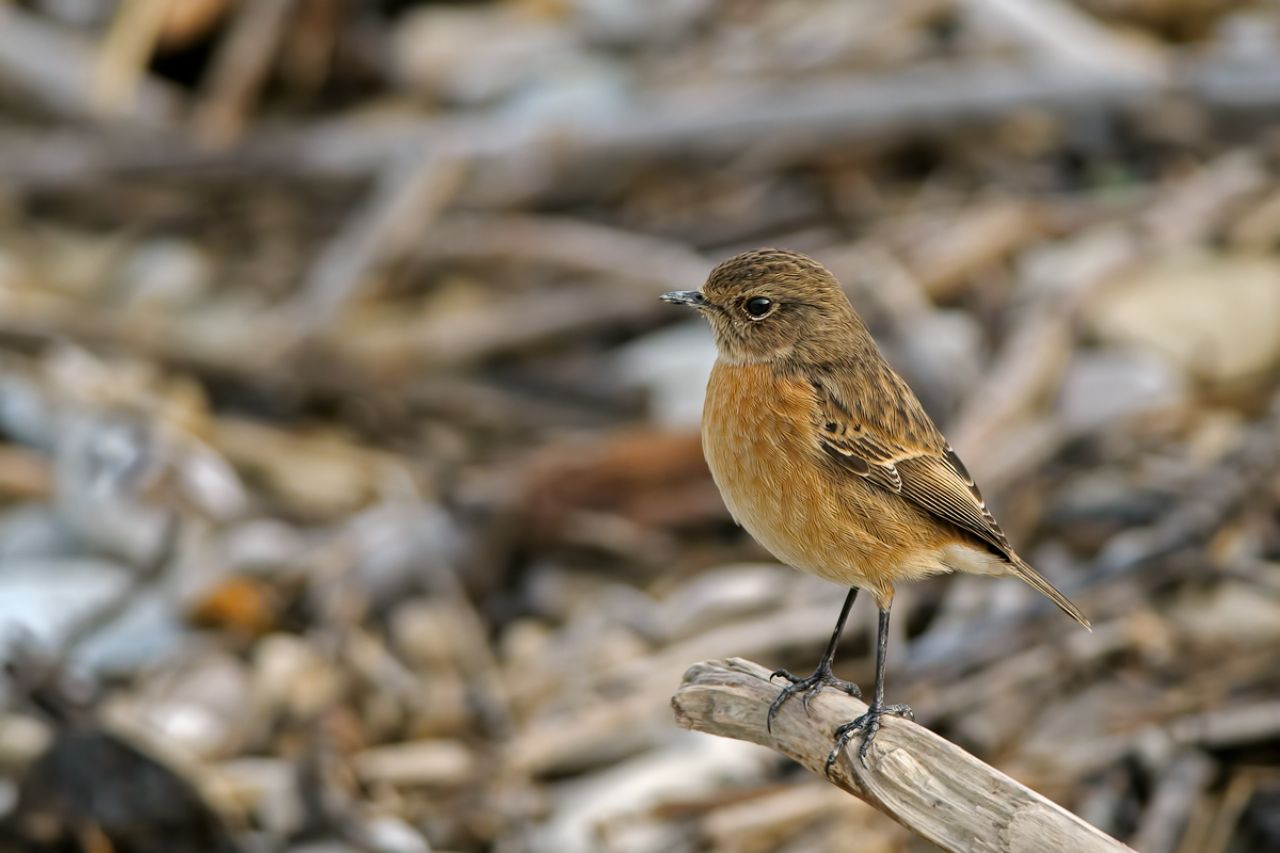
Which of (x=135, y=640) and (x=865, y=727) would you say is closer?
(x=865, y=727)

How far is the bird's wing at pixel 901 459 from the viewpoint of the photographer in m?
4.85

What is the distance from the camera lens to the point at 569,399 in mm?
8836

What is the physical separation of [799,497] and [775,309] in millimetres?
665

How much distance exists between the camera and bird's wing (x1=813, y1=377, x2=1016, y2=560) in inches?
191

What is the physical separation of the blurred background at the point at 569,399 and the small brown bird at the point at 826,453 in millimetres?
1455

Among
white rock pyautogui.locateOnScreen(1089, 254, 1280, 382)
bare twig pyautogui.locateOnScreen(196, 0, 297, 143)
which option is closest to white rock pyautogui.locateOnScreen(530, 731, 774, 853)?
white rock pyautogui.locateOnScreen(1089, 254, 1280, 382)

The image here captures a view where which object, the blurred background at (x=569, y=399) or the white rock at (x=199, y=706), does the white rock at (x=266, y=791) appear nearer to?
the blurred background at (x=569, y=399)

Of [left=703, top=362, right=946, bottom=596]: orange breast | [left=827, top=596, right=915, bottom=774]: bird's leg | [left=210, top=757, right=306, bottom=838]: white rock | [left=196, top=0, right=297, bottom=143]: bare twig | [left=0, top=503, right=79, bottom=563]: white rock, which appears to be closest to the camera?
[left=827, top=596, right=915, bottom=774]: bird's leg

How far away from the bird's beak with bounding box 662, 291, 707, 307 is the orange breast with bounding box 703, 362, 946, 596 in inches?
11.1

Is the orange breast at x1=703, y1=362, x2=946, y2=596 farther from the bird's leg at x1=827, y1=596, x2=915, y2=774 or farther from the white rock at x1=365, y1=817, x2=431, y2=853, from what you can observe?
the white rock at x1=365, y1=817, x2=431, y2=853

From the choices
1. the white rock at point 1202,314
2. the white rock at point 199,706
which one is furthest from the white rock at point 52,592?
the white rock at point 1202,314

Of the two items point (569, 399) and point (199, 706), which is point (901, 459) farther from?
point (569, 399)

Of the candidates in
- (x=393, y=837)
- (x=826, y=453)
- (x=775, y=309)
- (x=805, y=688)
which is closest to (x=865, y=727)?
(x=805, y=688)

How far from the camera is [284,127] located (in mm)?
10109
